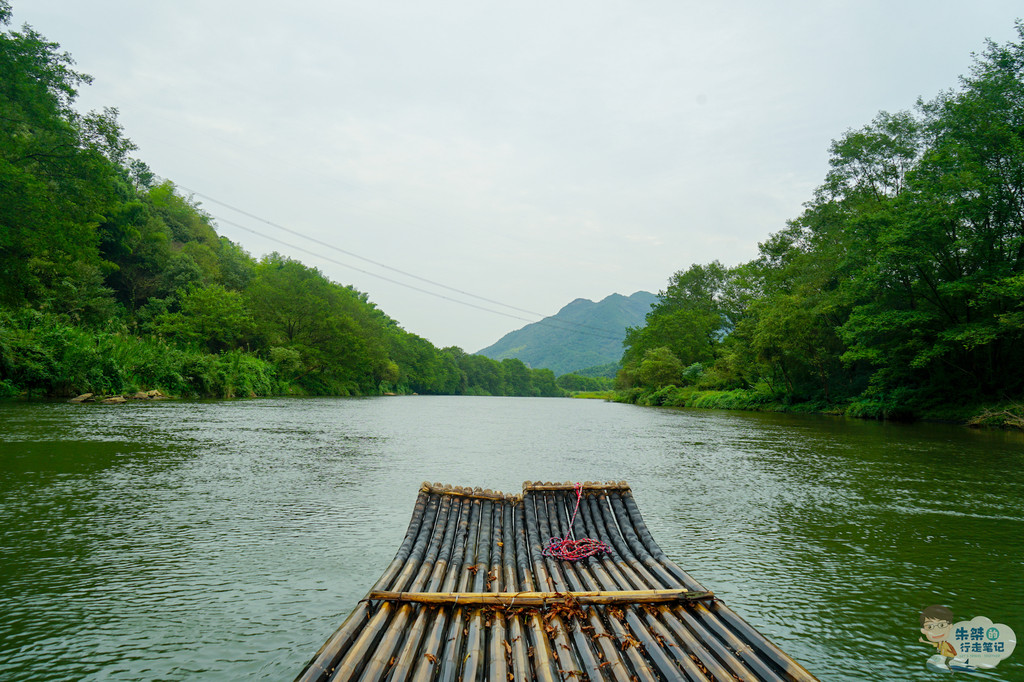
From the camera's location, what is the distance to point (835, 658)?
457 cm

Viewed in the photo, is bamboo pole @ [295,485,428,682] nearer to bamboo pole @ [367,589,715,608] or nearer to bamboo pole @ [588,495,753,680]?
bamboo pole @ [367,589,715,608]

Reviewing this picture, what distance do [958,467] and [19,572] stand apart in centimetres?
1948

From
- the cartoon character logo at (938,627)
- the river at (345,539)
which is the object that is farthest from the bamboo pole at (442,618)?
the cartoon character logo at (938,627)

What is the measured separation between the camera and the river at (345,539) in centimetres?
465

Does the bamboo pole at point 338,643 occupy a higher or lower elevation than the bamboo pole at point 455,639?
higher

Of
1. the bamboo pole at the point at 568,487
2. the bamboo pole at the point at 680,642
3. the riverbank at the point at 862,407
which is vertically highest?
the riverbank at the point at 862,407

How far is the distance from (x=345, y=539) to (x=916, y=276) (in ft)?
108

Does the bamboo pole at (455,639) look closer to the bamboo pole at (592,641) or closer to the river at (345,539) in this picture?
the bamboo pole at (592,641)

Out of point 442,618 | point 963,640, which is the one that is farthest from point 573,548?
point 963,640

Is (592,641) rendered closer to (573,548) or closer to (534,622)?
(534,622)

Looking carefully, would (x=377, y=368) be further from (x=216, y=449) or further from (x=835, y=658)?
(x=835, y=658)

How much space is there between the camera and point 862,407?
108ft

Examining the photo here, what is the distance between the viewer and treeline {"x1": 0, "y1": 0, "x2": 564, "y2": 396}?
66.8 feet

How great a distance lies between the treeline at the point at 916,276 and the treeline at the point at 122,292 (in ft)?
121
